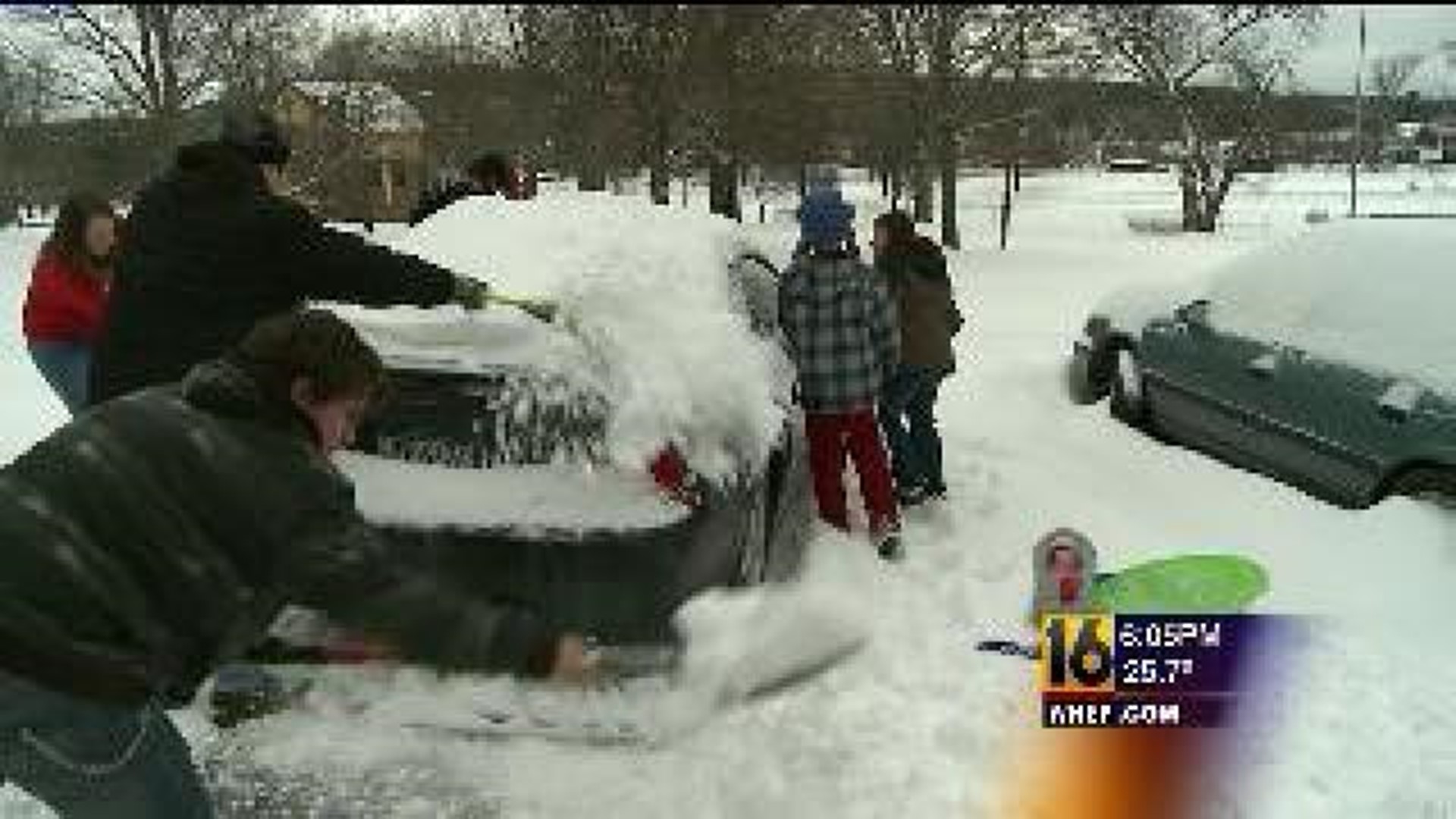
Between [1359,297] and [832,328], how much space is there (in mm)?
2385

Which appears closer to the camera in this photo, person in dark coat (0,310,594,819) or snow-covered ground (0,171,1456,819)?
person in dark coat (0,310,594,819)

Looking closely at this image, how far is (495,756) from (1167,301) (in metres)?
5.40

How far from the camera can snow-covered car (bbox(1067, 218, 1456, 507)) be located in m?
6.27

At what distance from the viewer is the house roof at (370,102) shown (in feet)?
117

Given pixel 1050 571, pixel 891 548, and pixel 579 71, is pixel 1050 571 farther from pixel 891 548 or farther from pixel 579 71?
pixel 579 71

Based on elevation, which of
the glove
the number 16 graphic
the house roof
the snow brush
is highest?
the house roof

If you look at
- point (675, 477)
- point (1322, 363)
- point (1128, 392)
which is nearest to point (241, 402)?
point (675, 477)

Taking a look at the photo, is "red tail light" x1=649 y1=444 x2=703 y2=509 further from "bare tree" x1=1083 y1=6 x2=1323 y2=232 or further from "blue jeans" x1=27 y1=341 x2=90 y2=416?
"bare tree" x1=1083 y1=6 x2=1323 y2=232

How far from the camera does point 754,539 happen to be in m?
5.28

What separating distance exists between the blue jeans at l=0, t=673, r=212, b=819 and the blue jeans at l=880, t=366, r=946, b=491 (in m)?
4.74

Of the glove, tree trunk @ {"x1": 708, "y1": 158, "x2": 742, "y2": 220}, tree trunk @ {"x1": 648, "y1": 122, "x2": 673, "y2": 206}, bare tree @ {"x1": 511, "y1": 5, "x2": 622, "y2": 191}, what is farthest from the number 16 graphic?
tree trunk @ {"x1": 708, "y1": 158, "x2": 742, "y2": 220}

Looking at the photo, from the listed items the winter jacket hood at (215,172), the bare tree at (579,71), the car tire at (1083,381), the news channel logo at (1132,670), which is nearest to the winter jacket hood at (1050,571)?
the news channel logo at (1132,670)

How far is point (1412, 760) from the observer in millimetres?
4551

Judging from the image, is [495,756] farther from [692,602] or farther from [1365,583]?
[1365,583]
